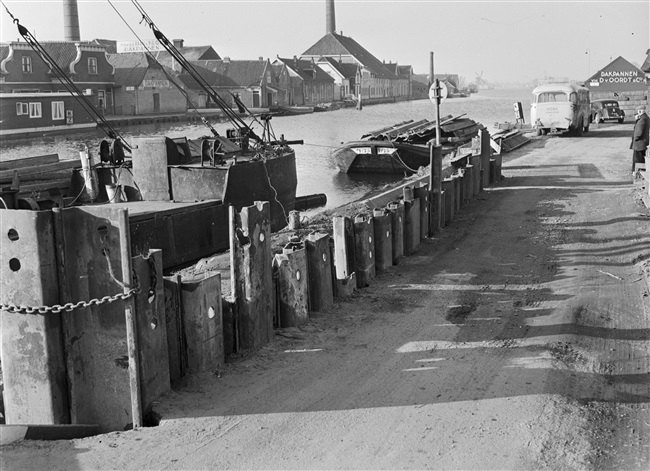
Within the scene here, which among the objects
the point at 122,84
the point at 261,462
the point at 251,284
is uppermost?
the point at 122,84

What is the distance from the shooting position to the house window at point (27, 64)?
217 feet

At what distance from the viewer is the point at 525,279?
10.5m

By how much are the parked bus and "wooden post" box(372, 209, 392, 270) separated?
2966 centimetres

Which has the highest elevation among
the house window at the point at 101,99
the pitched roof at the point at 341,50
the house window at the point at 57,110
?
the pitched roof at the point at 341,50

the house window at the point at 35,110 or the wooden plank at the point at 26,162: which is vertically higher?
the house window at the point at 35,110

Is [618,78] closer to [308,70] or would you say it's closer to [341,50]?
[308,70]

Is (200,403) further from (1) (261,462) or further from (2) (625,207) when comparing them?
(2) (625,207)

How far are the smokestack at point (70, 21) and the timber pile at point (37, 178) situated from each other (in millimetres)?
59721

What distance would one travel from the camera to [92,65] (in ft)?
240

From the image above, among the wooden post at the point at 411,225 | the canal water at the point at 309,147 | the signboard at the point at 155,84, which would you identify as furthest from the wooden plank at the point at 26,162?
the signboard at the point at 155,84

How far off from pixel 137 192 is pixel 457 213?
6983 millimetres

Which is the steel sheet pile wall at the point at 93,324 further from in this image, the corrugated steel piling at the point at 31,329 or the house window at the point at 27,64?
the house window at the point at 27,64

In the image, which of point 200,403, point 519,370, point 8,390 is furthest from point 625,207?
point 8,390

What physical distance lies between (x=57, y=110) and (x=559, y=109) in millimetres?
37565
